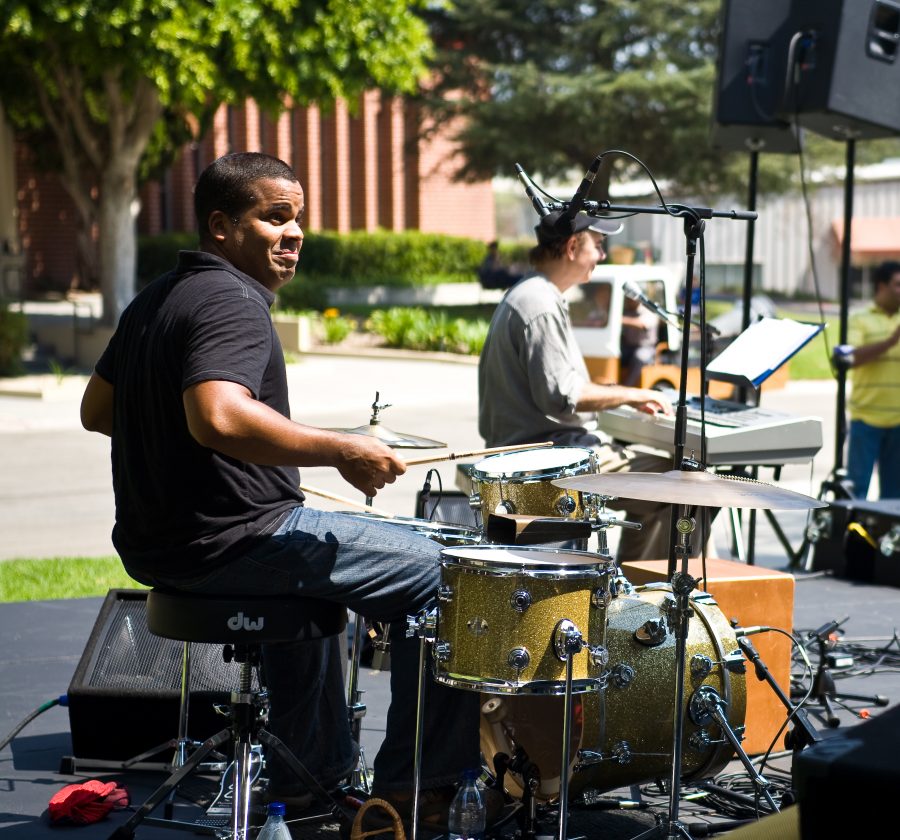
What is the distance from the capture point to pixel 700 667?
13.2 feet

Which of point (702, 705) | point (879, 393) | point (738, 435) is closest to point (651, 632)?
point (702, 705)

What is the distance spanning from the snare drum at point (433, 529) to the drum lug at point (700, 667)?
2.55 ft

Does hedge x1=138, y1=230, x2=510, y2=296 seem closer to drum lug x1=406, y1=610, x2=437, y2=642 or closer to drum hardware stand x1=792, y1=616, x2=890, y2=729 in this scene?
drum hardware stand x1=792, y1=616, x2=890, y2=729

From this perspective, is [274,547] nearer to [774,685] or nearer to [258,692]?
[258,692]

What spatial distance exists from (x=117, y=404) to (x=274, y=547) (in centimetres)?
60

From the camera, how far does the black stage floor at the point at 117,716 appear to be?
13.3ft

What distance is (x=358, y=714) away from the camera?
4285 mm

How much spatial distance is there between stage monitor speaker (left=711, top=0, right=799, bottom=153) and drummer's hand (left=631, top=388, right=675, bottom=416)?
1.94 metres

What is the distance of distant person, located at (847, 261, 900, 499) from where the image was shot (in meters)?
8.16

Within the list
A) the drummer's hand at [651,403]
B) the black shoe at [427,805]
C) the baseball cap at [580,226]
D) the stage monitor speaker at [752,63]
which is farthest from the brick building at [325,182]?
the black shoe at [427,805]

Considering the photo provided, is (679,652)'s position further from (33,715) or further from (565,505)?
(33,715)

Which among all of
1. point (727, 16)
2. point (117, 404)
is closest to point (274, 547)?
point (117, 404)

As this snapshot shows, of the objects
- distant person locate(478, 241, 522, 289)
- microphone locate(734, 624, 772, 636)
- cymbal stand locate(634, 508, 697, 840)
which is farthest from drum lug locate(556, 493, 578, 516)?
distant person locate(478, 241, 522, 289)

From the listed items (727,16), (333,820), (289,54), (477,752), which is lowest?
(333,820)
